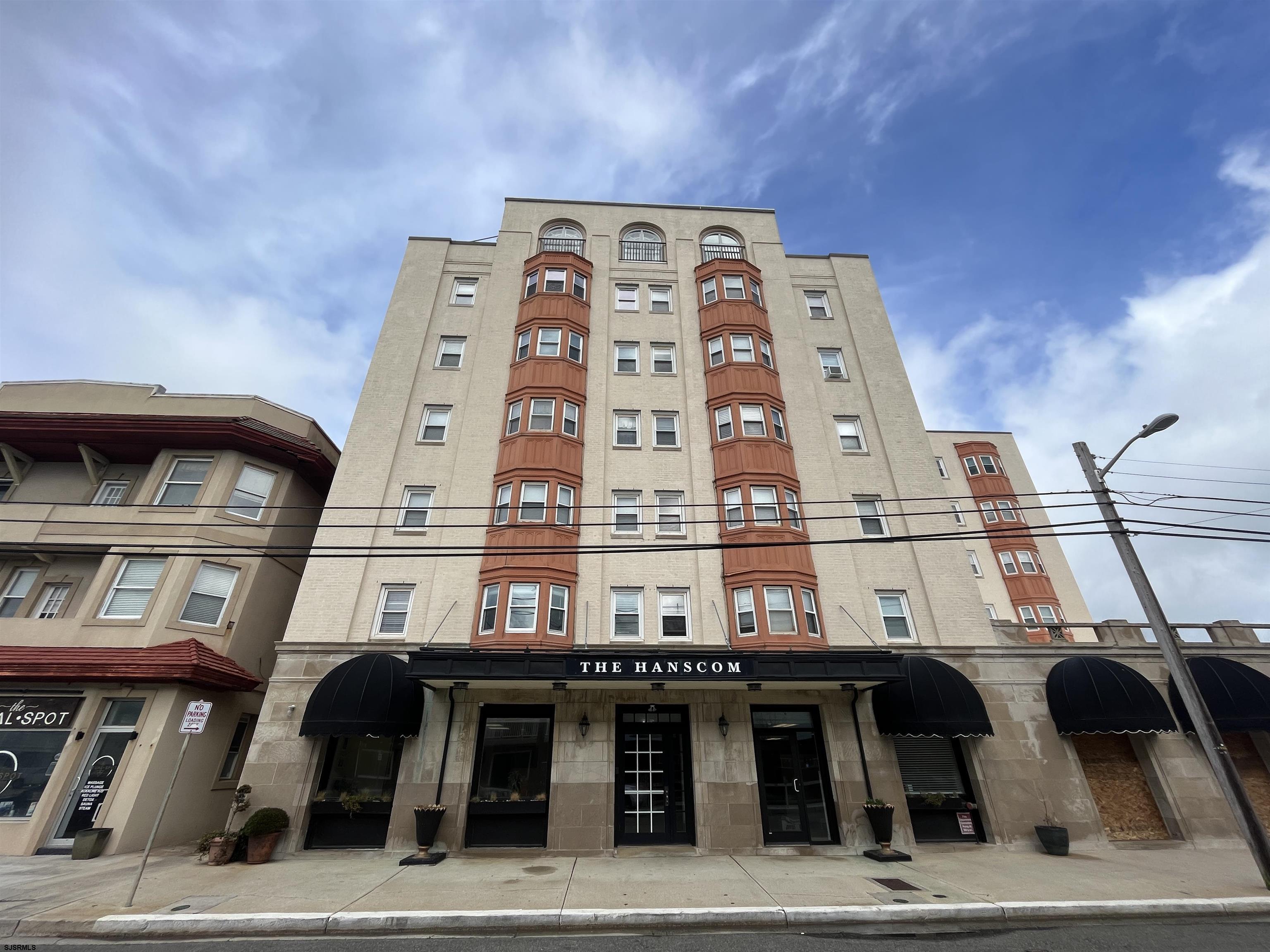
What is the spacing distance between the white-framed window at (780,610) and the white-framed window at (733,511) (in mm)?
2204

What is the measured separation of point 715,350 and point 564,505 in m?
8.90

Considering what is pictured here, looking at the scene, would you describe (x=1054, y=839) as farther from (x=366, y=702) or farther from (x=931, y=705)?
(x=366, y=702)

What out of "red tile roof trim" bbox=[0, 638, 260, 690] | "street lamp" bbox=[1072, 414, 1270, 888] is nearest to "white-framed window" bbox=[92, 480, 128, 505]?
"red tile roof trim" bbox=[0, 638, 260, 690]

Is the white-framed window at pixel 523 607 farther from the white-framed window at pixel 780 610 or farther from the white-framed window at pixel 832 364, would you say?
the white-framed window at pixel 832 364

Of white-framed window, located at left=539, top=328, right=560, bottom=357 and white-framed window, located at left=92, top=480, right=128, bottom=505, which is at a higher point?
white-framed window, located at left=539, top=328, right=560, bottom=357

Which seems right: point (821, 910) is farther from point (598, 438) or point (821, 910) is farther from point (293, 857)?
point (598, 438)

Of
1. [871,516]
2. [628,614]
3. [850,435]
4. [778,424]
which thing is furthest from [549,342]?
[871,516]

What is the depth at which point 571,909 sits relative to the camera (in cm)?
920

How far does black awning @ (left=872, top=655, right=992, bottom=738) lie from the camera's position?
14.5 metres

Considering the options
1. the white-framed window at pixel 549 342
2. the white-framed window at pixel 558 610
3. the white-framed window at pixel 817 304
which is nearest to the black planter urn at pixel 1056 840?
the white-framed window at pixel 558 610

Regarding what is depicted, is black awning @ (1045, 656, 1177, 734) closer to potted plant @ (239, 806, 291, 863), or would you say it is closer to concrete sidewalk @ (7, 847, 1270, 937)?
concrete sidewalk @ (7, 847, 1270, 937)

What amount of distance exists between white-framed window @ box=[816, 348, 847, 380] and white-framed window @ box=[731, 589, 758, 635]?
32.7 ft

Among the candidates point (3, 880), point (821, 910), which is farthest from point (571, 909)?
point (3, 880)

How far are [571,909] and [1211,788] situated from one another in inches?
714
